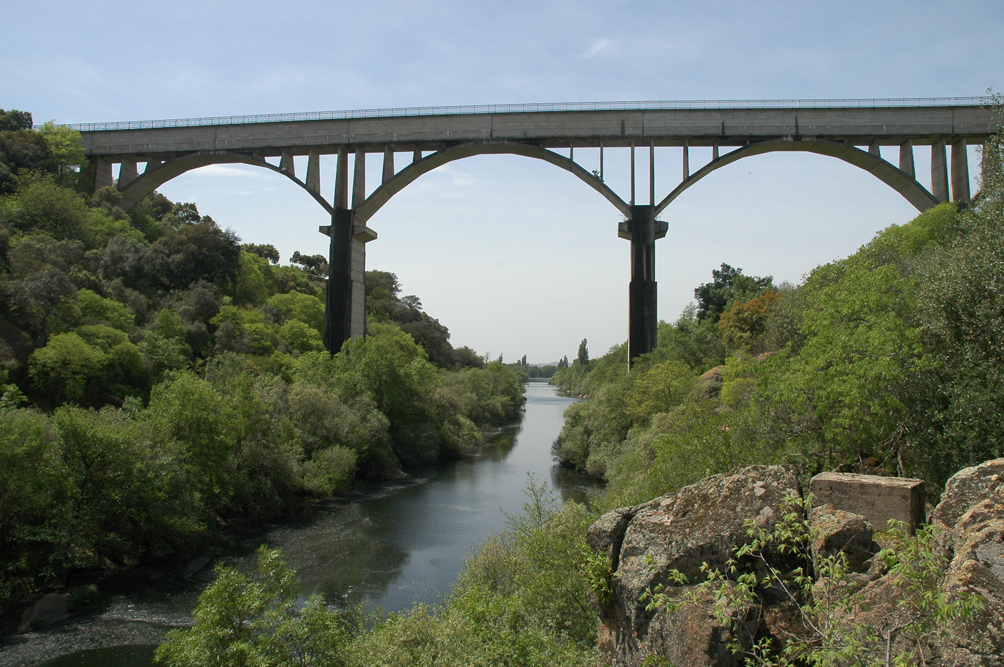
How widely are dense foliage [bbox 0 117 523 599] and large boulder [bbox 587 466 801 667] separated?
13.0 m

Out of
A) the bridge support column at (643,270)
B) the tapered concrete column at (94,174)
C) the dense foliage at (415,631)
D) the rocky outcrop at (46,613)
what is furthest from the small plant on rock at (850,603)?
the tapered concrete column at (94,174)

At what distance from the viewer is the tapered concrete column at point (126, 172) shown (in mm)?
32312

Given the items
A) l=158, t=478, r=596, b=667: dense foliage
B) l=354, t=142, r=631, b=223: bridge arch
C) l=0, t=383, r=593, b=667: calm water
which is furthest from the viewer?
l=354, t=142, r=631, b=223: bridge arch

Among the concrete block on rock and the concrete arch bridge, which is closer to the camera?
the concrete block on rock

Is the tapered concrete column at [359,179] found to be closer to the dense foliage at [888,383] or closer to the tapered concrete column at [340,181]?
the tapered concrete column at [340,181]

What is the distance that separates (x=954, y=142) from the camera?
25.5 metres

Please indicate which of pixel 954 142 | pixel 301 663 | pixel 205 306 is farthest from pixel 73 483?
pixel 954 142

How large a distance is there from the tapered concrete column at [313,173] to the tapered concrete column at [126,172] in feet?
37.3

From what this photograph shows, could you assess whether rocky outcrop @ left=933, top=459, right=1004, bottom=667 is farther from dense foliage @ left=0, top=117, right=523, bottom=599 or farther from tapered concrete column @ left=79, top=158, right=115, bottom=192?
tapered concrete column @ left=79, top=158, right=115, bottom=192

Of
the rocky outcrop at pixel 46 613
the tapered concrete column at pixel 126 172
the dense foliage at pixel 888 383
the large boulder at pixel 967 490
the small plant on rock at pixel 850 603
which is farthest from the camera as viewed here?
the tapered concrete column at pixel 126 172

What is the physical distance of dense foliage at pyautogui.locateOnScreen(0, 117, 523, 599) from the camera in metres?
14.1

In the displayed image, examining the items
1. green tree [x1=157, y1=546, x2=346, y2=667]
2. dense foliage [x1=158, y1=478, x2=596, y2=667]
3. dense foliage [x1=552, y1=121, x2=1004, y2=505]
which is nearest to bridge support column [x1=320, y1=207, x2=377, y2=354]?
dense foliage [x1=552, y1=121, x2=1004, y2=505]

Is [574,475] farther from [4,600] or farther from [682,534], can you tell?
[682,534]

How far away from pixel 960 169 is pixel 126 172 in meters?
39.5
